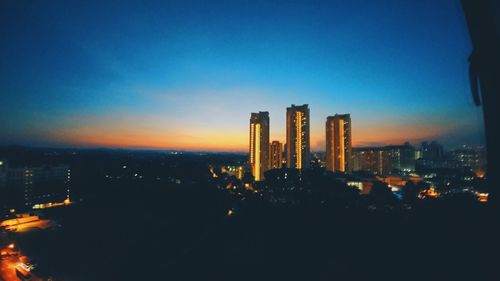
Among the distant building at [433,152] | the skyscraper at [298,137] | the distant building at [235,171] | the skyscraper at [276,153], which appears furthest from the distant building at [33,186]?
the distant building at [433,152]

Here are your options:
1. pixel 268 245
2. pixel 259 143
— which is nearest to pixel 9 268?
pixel 268 245

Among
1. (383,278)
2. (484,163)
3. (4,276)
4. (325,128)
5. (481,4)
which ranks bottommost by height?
Result: (4,276)

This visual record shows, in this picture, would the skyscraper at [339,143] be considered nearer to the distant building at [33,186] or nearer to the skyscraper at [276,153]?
the skyscraper at [276,153]

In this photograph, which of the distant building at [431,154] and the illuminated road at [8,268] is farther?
the distant building at [431,154]

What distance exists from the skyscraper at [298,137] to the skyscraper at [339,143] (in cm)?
296

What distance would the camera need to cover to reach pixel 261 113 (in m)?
29.9

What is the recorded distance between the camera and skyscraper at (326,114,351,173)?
29.4 meters

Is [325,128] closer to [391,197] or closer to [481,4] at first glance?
[391,197]

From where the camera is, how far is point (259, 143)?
1144 inches

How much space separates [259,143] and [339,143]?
8.83 metres

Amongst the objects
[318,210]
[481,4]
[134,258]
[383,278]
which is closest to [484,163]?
[481,4]

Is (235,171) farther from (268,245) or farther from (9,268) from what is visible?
(9,268)

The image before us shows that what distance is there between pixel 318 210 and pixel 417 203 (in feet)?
13.1

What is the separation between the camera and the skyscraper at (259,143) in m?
28.7
